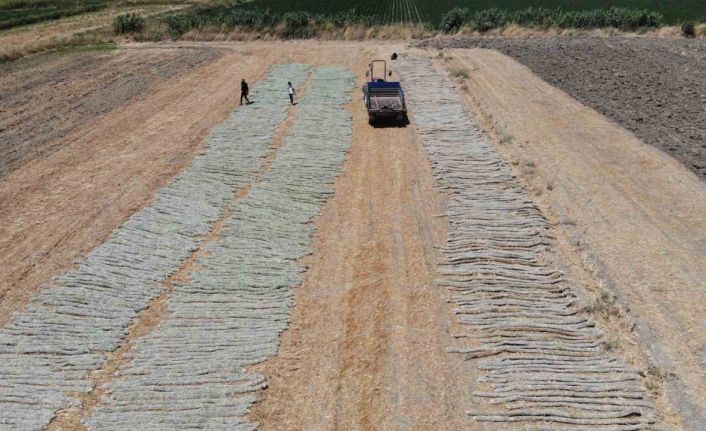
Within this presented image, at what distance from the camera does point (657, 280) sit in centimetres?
1457

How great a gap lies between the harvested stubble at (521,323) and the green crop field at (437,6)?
3602cm

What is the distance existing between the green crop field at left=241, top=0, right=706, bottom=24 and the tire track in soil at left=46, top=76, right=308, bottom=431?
3794cm

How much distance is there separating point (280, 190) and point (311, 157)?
3365 mm

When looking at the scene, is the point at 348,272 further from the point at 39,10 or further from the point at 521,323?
the point at 39,10

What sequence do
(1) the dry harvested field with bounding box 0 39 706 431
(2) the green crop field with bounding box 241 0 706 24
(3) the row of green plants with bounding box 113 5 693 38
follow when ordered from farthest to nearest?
(2) the green crop field with bounding box 241 0 706 24 → (3) the row of green plants with bounding box 113 5 693 38 → (1) the dry harvested field with bounding box 0 39 706 431

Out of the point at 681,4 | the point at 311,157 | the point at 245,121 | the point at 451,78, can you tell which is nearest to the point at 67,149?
the point at 245,121

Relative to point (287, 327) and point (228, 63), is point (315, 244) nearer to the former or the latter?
point (287, 327)

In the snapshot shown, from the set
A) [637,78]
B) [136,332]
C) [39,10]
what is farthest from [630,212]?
[39,10]

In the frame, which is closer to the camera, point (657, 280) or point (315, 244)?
point (657, 280)

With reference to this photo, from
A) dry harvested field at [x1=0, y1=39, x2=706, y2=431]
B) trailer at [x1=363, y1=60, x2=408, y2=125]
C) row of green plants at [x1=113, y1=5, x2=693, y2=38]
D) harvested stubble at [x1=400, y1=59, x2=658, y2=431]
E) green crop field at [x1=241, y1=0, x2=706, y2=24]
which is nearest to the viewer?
harvested stubble at [x1=400, y1=59, x2=658, y2=431]

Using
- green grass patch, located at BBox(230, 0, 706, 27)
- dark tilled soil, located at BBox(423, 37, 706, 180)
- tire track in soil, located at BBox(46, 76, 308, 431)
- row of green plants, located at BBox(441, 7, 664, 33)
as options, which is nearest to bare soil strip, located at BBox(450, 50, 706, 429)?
dark tilled soil, located at BBox(423, 37, 706, 180)

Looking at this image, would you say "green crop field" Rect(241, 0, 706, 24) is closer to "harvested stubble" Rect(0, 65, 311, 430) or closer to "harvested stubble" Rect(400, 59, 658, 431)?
"harvested stubble" Rect(400, 59, 658, 431)

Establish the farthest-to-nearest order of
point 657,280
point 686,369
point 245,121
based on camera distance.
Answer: point 245,121
point 657,280
point 686,369

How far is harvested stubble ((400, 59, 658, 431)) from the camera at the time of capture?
10.6 metres
